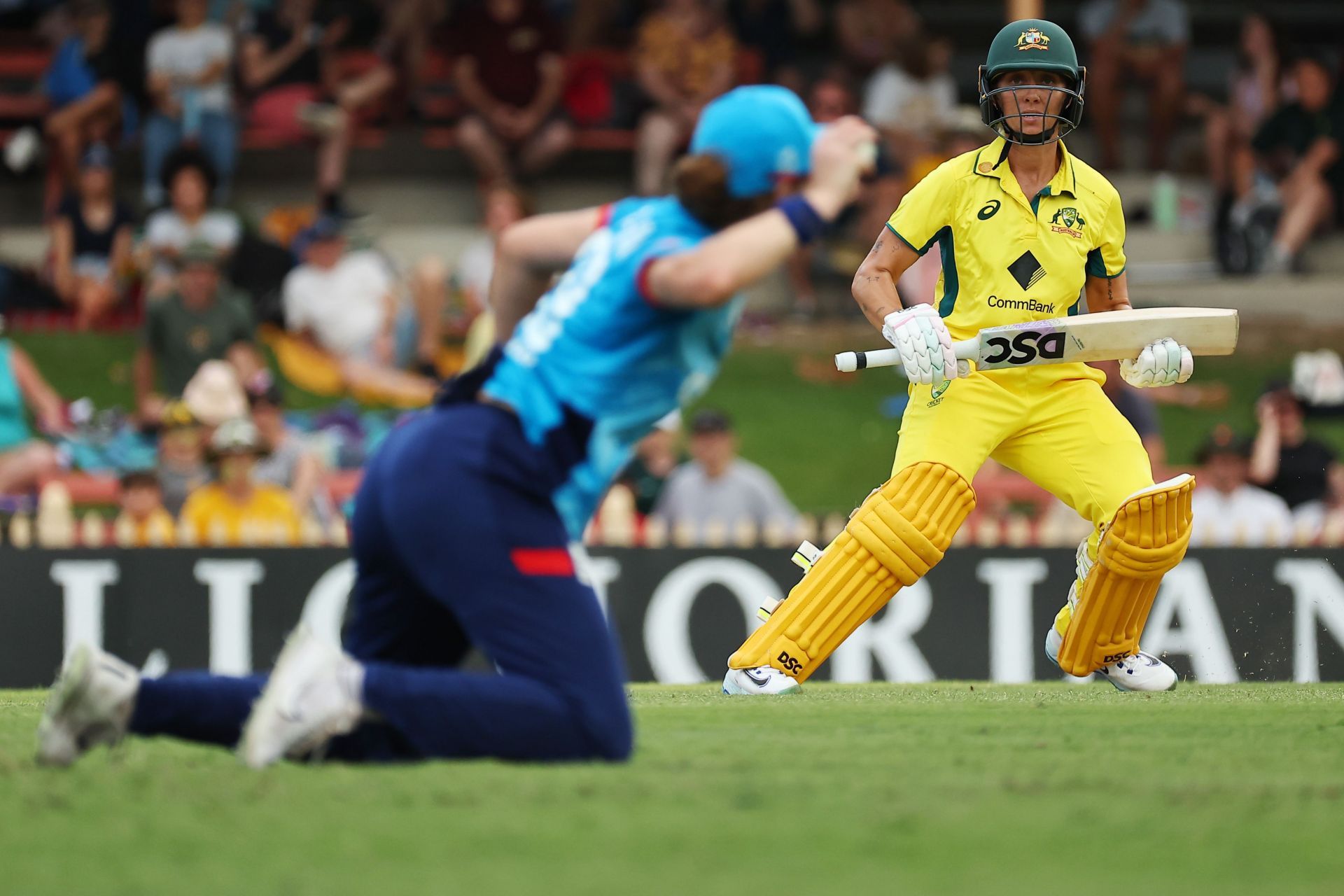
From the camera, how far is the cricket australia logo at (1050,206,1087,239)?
237 inches

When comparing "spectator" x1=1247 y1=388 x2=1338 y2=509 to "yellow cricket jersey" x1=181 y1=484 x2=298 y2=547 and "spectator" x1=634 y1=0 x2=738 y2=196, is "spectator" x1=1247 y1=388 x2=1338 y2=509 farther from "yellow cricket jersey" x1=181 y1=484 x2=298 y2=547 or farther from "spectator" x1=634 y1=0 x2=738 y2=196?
"yellow cricket jersey" x1=181 y1=484 x2=298 y2=547

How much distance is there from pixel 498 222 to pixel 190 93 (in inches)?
130

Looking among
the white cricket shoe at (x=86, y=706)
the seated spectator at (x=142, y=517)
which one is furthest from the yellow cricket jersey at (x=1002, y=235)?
the seated spectator at (x=142, y=517)

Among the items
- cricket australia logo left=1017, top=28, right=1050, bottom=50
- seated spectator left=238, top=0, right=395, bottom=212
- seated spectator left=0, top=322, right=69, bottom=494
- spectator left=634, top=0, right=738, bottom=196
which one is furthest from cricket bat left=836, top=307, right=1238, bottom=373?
seated spectator left=238, top=0, right=395, bottom=212

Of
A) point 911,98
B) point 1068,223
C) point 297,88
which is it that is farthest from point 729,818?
point 297,88

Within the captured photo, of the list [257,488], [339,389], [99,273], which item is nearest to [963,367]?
[257,488]

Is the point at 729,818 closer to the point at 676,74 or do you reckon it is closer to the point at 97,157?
the point at 97,157

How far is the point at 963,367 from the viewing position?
5.69 metres

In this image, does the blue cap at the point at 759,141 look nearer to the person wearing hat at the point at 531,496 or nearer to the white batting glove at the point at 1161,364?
the person wearing hat at the point at 531,496

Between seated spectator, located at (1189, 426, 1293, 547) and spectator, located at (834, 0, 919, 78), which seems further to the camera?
spectator, located at (834, 0, 919, 78)

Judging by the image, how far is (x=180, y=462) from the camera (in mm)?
10859

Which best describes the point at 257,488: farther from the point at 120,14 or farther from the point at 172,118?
the point at 120,14

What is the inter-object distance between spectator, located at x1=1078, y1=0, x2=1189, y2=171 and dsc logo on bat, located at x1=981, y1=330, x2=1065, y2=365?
10.6 m

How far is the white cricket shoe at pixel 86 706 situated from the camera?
13.0ft
